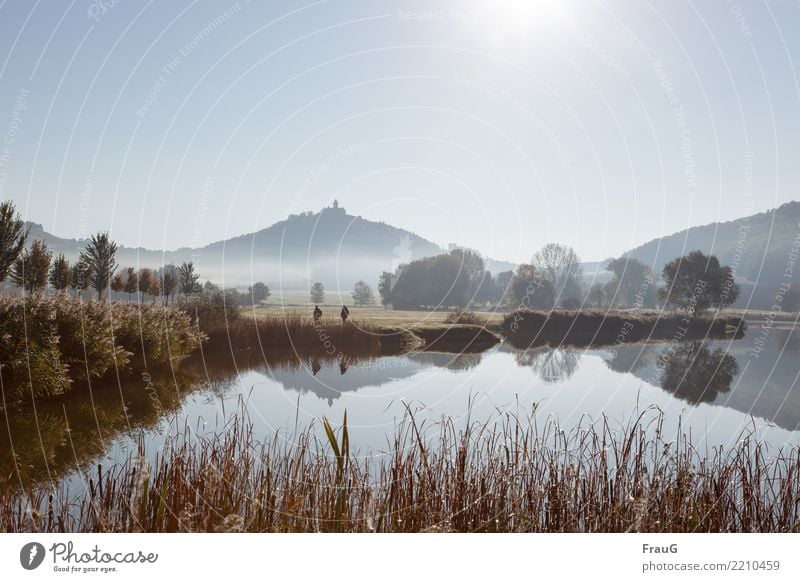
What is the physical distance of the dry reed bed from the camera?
83.7 feet

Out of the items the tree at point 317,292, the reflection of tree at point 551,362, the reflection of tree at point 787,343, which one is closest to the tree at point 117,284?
the tree at point 317,292

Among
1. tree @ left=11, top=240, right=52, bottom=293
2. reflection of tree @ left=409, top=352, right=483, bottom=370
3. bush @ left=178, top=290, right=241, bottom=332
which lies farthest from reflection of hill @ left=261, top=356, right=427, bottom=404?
tree @ left=11, top=240, right=52, bottom=293

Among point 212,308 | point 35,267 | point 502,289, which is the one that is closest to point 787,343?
point 502,289

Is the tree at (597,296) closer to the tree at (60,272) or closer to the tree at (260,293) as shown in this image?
the tree at (260,293)

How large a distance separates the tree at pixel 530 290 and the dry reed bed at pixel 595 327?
808 millimetres

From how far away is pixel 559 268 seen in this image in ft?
91.0

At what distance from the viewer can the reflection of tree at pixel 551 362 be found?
16.2m

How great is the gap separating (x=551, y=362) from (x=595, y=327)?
7076 millimetres

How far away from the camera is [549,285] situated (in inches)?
970
